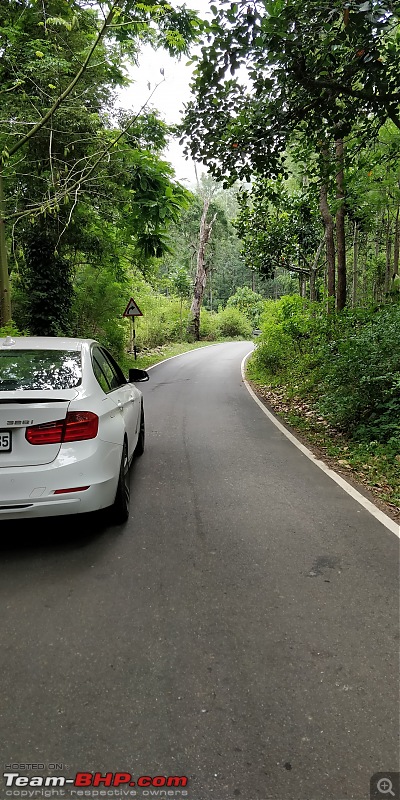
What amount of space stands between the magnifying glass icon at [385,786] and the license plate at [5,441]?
281cm

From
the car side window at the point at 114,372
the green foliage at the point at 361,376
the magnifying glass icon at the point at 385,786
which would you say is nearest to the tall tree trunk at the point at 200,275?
the green foliage at the point at 361,376

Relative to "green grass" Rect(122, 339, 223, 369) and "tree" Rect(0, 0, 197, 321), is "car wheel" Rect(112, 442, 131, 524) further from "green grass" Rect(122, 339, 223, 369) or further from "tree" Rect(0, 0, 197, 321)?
"green grass" Rect(122, 339, 223, 369)

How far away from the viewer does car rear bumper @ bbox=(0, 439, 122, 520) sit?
327 centimetres

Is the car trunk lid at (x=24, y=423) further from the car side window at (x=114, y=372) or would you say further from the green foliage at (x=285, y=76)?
the green foliage at (x=285, y=76)

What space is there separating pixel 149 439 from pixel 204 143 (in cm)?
470

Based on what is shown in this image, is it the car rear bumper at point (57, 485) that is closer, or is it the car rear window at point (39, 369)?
the car rear bumper at point (57, 485)

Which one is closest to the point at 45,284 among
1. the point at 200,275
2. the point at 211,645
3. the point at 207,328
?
the point at 211,645

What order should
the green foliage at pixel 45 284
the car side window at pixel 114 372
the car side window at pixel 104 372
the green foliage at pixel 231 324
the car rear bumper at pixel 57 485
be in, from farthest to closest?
the green foliage at pixel 231 324 → the green foliage at pixel 45 284 → the car side window at pixel 114 372 → the car side window at pixel 104 372 → the car rear bumper at pixel 57 485

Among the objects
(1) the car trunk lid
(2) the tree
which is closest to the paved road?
(1) the car trunk lid

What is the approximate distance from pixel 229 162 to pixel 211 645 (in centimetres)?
670

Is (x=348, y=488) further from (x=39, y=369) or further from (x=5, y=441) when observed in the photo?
(x=5, y=441)

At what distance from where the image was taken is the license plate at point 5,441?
3.29 m

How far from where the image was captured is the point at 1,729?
2.01 metres

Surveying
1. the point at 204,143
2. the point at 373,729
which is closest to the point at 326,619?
the point at 373,729
